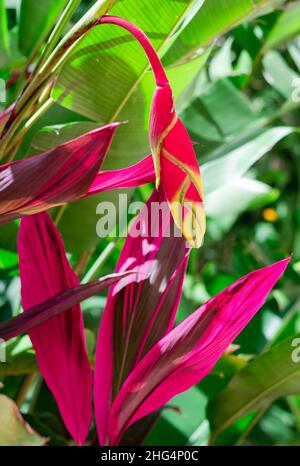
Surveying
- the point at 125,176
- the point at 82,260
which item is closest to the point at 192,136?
the point at 82,260

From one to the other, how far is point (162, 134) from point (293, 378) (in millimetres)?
250

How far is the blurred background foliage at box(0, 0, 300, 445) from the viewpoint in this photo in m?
0.46

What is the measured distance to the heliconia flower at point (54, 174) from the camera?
0.35 meters

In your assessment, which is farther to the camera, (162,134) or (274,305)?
(274,305)

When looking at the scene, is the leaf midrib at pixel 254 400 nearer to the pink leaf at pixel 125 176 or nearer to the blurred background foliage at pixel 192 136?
the blurred background foliage at pixel 192 136

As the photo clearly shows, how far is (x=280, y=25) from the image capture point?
77cm

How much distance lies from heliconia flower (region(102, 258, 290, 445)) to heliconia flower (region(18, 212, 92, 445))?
28mm

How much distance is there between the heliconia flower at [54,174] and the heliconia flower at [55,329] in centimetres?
7

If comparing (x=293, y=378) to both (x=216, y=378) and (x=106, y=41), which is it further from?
(x=106, y=41)

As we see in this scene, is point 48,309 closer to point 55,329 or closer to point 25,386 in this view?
point 55,329

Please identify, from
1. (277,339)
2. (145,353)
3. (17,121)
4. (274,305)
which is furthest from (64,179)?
(274,305)

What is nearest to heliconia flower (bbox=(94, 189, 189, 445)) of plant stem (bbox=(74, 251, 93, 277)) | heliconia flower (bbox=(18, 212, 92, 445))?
heliconia flower (bbox=(18, 212, 92, 445))

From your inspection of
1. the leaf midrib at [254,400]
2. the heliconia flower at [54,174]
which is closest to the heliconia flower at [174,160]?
the heliconia flower at [54,174]
